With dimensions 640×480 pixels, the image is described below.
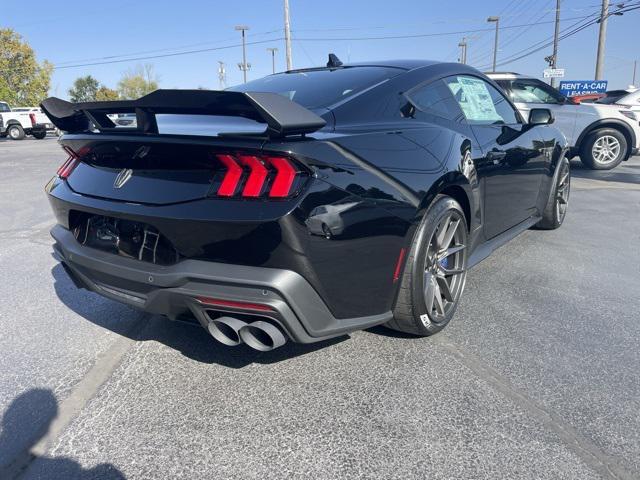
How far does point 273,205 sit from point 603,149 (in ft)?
32.0

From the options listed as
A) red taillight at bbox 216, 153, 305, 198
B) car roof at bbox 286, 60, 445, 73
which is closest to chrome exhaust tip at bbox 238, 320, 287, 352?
red taillight at bbox 216, 153, 305, 198

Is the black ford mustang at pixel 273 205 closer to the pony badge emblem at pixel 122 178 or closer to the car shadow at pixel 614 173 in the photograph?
the pony badge emblem at pixel 122 178

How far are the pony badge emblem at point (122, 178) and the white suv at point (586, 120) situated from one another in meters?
8.65


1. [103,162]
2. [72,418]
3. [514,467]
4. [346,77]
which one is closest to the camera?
[514,467]

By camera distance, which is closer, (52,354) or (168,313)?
(168,313)

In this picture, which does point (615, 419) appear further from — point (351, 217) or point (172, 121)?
point (172, 121)

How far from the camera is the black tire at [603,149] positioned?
931 cm

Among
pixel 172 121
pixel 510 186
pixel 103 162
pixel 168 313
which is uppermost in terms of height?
pixel 172 121

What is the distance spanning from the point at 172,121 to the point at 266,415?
138cm

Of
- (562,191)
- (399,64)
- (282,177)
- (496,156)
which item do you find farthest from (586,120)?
(282,177)

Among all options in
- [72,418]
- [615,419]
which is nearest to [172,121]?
[72,418]

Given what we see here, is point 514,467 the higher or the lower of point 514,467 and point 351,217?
the lower

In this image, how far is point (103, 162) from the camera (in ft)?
7.23

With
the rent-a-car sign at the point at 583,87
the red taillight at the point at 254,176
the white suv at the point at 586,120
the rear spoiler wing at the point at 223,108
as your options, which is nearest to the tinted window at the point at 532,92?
the white suv at the point at 586,120
